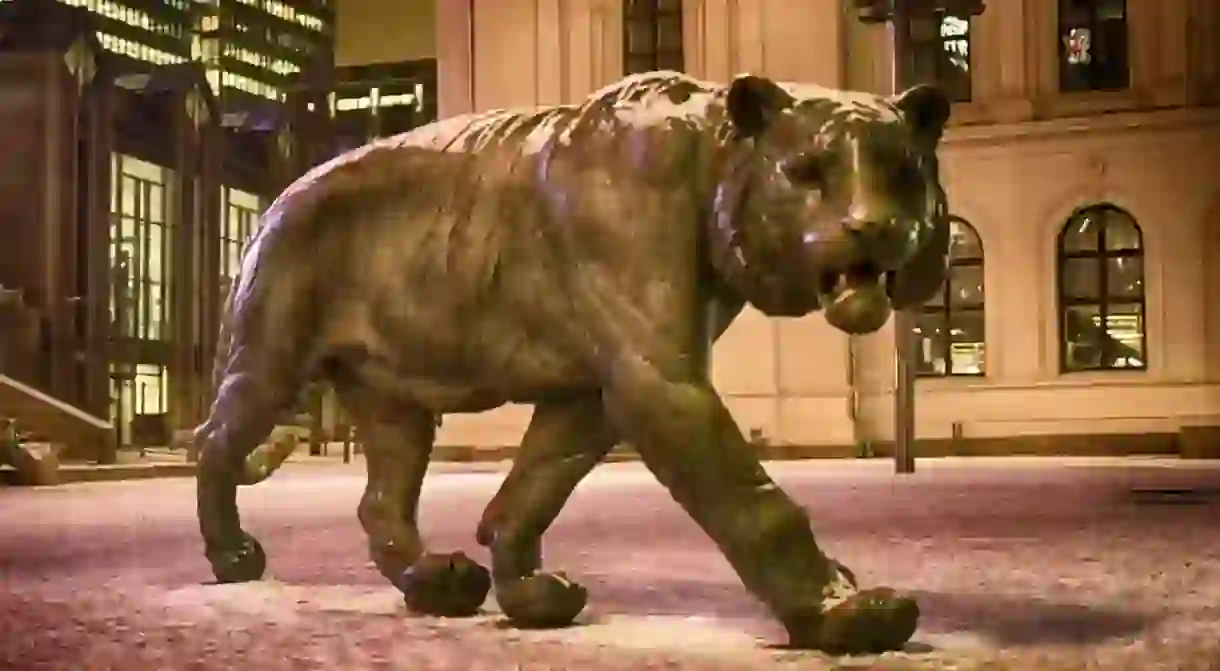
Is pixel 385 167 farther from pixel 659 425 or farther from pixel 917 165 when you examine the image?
pixel 917 165

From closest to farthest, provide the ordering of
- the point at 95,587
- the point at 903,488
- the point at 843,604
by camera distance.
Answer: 1. the point at 843,604
2. the point at 95,587
3. the point at 903,488

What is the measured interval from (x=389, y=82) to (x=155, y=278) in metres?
8.26

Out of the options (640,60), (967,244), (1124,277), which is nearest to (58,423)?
(640,60)

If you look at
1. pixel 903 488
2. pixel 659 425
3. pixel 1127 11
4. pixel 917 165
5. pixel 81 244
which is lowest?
pixel 903 488

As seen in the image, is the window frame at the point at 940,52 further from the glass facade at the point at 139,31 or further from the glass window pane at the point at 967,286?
the glass facade at the point at 139,31

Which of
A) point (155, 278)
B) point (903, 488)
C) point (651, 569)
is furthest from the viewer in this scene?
point (155, 278)

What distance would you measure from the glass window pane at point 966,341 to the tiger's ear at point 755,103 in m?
16.9

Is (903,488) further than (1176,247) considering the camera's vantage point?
No

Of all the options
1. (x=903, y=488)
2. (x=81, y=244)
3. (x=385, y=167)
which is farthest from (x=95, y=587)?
(x=81, y=244)

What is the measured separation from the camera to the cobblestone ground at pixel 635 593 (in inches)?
99.7

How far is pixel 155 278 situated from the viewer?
1224 inches

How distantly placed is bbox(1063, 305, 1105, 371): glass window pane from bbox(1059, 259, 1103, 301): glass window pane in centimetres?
19

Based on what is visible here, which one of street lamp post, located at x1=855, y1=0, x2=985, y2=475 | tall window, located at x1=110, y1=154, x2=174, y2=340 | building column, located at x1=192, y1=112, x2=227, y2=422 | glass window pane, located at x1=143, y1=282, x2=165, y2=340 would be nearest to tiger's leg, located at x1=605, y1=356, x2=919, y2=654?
street lamp post, located at x1=855, y1=0, x2=985, y2=475

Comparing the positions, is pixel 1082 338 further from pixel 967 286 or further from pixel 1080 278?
pixel 967 286
